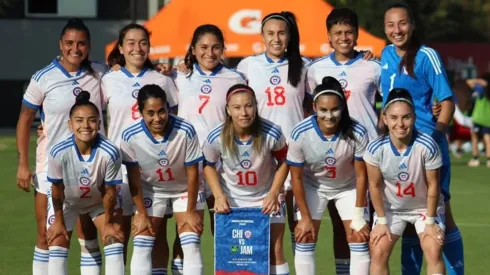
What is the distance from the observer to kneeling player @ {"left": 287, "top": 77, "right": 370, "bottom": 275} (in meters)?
8.80

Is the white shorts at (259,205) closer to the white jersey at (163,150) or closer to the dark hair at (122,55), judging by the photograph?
the white jersey at (163,150)

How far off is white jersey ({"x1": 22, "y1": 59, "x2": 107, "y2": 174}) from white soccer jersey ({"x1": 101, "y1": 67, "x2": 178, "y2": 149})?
0.31 ft

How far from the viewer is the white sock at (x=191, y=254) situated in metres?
8.94

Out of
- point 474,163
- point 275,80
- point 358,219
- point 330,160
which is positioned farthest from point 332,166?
point 474,163

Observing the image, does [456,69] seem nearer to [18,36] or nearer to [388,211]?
[18,36]

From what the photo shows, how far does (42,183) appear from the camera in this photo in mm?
9383

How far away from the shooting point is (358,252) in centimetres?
888

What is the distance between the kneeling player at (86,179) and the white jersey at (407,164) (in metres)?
1.87

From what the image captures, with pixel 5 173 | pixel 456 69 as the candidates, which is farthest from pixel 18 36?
pixel 5 173

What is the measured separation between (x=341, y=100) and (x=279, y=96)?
626 mm

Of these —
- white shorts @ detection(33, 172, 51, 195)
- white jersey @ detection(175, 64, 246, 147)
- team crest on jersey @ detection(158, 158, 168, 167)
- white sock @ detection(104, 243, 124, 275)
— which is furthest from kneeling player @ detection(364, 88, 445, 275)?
white shorts @ detection(33, 172, 51, 195)

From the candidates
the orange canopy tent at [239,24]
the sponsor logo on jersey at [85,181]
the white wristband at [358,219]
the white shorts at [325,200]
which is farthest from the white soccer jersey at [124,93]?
the orange canopy tent at [239,24]

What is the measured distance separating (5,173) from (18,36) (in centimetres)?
1958

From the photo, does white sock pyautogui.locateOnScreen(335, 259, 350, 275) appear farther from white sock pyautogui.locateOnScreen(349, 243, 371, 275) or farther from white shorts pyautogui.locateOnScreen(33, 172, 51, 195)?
white shorts pyautogui.locateOnScreen(33, 172, 51, 195)
